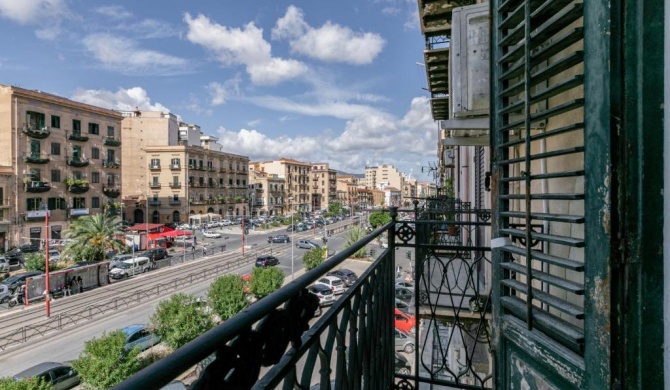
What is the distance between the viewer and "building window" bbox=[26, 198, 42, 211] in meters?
31.1

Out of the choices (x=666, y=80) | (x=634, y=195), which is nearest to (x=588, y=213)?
(x=634, y=195)

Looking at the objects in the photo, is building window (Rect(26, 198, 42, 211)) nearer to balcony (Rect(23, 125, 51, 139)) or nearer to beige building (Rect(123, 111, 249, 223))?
balcony (Rect(23, 125, 51, 139))

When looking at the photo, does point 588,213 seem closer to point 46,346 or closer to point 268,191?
point 46,346

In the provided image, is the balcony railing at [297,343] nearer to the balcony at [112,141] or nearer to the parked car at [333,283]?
the parked car at [333,283]

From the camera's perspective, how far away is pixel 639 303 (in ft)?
3.78

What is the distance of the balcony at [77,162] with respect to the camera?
34.6m

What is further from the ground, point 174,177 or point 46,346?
point 174,177

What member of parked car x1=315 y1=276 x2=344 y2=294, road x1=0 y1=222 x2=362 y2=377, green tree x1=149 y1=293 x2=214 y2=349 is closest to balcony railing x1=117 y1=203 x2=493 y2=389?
green tree x1=149 y1=293 x2=214 y2=349

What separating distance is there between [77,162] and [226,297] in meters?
30.0

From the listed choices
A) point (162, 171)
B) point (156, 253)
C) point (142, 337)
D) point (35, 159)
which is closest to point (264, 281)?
point (142, 337)

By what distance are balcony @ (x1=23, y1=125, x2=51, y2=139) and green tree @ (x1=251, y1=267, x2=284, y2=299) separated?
27371 mm

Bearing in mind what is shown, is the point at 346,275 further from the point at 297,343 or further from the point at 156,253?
the point at 297,343

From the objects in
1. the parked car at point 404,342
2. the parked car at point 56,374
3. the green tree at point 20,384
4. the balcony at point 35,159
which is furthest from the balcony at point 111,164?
the parked car at point 404,342

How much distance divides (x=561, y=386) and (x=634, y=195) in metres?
0.85
